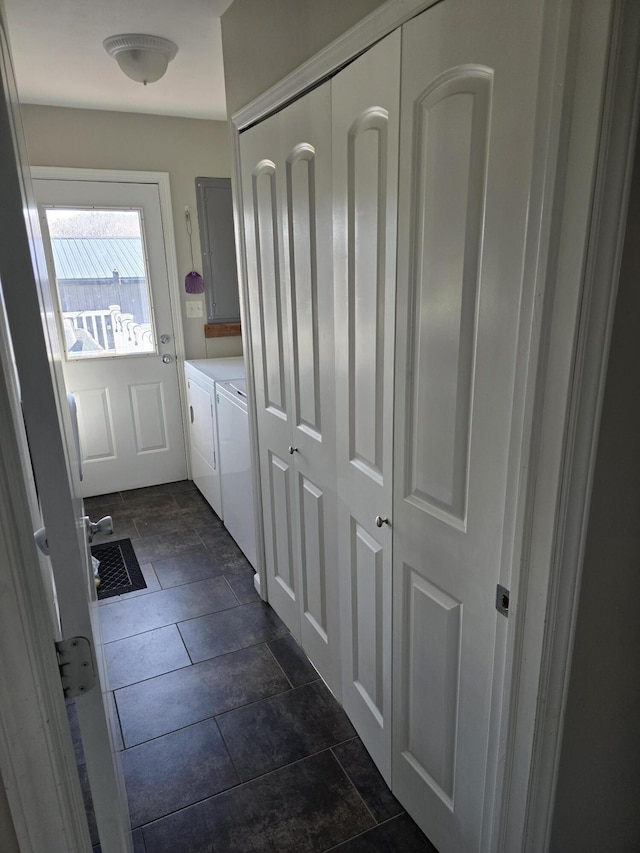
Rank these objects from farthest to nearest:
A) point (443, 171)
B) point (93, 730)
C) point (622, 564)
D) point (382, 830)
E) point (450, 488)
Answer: point (382, 830) → point (450, 488) → point (443, 171) → point (622, 564) → point (93, 730)

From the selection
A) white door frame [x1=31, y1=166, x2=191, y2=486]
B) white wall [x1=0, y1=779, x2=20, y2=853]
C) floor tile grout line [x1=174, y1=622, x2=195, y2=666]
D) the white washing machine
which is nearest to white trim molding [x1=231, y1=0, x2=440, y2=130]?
the white washing machine

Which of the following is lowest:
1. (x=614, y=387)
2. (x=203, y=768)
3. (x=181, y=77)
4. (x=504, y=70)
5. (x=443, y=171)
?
(x=203, y=768)

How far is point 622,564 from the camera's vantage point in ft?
3.08

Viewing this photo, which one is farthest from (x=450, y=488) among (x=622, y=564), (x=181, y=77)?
(x=181, y=77)

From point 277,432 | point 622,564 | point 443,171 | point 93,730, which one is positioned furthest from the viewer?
point 277,432

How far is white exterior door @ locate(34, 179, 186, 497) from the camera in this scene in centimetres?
344

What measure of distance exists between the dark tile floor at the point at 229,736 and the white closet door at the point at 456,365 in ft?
0.95

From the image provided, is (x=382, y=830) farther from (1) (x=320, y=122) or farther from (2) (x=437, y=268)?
(1) (x=320, y=122)

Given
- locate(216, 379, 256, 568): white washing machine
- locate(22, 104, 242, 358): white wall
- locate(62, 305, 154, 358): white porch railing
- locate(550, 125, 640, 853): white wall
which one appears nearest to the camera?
locate(550, 125, 640, 853): white wall

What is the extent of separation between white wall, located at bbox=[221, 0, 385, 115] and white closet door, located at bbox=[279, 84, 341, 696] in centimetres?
14

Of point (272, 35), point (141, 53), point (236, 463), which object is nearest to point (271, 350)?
point (236, 463)

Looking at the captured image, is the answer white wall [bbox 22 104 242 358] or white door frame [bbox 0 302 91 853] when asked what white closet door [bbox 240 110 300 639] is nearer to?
white door frame [bbox 0 302 91 853]

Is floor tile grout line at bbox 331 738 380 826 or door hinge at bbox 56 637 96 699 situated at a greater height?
door hinge at bbox 56 637 96 699

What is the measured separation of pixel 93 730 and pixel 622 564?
35.4 inches
